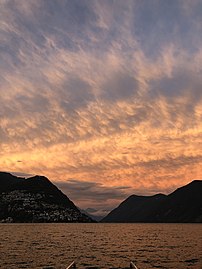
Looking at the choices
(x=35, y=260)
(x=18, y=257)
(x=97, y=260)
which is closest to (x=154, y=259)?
(x=97, y=260)

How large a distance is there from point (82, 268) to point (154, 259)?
1871cm

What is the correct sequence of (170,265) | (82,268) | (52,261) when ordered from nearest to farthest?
(82,268) → (170,265) → (52,261)

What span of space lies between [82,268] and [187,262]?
21.3 metres

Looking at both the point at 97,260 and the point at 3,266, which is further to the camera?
the point at 97,260

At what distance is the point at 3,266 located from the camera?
192 ft

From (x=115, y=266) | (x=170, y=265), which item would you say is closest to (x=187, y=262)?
(x=170, y=265)

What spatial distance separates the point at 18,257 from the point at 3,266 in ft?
43.3

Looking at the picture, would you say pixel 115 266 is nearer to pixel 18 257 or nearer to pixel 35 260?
pixel 35 260

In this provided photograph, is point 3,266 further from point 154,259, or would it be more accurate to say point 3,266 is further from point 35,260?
point 154,259

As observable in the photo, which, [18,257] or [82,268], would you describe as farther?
[18,257]

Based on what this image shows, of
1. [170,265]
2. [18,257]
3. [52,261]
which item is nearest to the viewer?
[170,265]

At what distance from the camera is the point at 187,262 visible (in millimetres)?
65062

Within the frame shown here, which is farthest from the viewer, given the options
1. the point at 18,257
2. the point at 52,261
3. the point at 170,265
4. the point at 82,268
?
the point at 18,257

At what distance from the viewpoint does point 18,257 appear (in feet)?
234
